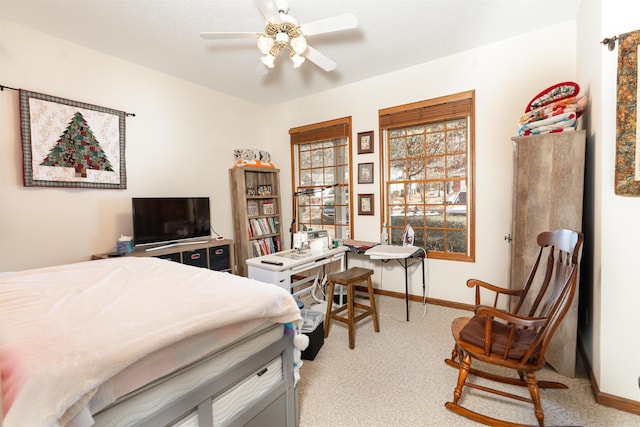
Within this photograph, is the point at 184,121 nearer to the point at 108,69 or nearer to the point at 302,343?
the point at 108,69

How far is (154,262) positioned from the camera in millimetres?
2152

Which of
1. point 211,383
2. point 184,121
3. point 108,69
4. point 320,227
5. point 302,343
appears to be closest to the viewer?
point 211,383

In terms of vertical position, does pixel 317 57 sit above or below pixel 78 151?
above

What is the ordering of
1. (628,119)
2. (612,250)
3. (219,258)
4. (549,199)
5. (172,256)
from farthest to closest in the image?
(219,258) → (172,256) → (549,199) → (612,250) → (628,119)

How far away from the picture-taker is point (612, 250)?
1654 millimetres

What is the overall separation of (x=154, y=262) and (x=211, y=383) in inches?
53.0

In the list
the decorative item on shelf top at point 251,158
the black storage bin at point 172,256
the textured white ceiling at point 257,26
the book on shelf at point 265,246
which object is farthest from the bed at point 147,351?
the decorative item on shelf top at point 251,158

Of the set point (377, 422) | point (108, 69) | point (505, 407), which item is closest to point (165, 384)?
point (377, 422)

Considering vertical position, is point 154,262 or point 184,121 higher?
point 184,121

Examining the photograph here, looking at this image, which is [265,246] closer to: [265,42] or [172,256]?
[172,256]

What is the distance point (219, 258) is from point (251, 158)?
1572mm

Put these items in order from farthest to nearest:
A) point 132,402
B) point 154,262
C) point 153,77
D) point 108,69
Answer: point 153,77 < point 108,69 < point 154,262 < point 132,402

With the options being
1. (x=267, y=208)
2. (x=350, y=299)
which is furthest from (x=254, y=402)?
(x=267, y=208)

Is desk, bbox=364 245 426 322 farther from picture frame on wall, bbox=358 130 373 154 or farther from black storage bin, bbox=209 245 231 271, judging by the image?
black storage bin, bbox=209 245 231 271
